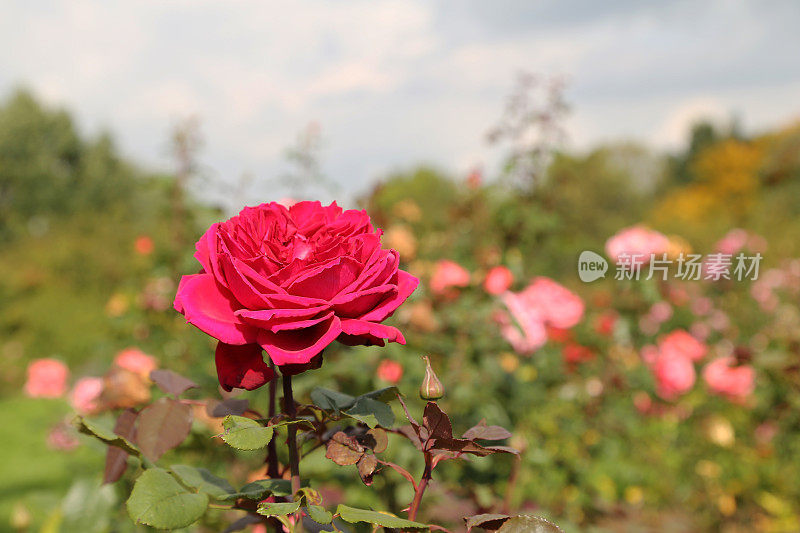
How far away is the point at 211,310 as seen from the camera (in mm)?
586

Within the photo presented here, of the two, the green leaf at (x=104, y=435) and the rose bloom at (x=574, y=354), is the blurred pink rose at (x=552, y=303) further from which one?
the green leaf at (x=104, y=435)

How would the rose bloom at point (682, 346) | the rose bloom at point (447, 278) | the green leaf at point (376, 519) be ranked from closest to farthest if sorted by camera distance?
the green leaf at point (376, 519), the rose bloom at point (447, 278), the rose bloom at point (682, 346)

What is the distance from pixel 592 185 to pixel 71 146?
18.7 metres

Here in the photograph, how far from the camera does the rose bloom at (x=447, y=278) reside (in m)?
2.06

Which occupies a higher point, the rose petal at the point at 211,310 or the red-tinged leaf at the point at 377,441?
the rose petal at the point at 211,310

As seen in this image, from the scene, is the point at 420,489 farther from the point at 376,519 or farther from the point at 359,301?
the point at 359,301

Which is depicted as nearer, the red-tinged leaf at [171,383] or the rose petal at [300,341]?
the rose petal at [300,341]

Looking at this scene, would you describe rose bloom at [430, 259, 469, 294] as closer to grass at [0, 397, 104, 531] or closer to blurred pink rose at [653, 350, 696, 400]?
blurred pink rose at [653, 350, 696, 400]

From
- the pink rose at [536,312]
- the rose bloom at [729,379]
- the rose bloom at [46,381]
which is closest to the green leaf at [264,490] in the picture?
the pink rose at [536,312]

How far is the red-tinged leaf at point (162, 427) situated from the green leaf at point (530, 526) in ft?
1.19

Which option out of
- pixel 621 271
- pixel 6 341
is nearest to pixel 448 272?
pixel 621 271

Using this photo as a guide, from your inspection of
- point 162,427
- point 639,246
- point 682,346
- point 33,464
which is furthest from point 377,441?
point 33,464

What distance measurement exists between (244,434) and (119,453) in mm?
277

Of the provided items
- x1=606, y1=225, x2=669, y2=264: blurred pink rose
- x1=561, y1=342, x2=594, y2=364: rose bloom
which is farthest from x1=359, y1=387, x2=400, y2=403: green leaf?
x1=561, y1=342, x2=594, y2=364: rose bloom
